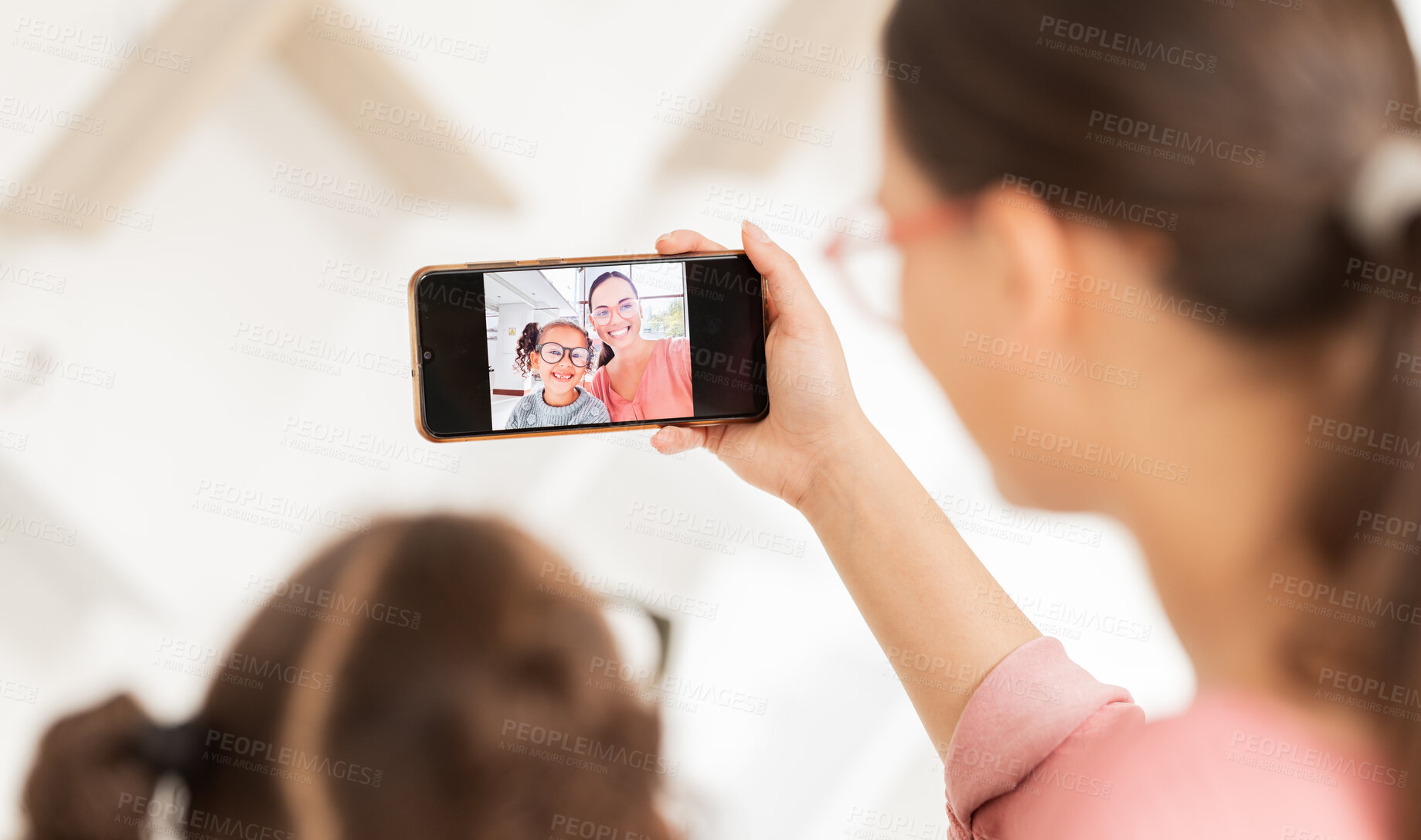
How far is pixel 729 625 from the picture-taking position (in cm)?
112

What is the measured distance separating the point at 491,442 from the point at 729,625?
0.42m

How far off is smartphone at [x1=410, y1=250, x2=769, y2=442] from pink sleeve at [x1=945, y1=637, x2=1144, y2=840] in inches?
14.0

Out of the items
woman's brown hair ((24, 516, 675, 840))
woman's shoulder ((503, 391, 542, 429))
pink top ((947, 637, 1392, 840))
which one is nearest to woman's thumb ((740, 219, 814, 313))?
woman's shoulder ((503, 391, 542, 429))

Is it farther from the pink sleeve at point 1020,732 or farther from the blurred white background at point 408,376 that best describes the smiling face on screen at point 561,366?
the pink sleeve at point 1020,732

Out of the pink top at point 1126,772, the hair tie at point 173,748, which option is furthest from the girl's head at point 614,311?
the hair tie at point 173,748

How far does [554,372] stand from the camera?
0.78 meters

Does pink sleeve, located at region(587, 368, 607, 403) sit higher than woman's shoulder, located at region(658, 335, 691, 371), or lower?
lower

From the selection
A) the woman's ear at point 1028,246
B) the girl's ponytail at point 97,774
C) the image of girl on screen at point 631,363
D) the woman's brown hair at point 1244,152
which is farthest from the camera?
the girl's ponytail at point 97,774

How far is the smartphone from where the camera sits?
0.76 metres

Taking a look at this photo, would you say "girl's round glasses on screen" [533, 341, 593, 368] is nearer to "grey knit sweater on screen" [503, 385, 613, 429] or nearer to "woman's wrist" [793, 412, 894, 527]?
"grey knit sweater on screen" [503, 385, 613, 429]

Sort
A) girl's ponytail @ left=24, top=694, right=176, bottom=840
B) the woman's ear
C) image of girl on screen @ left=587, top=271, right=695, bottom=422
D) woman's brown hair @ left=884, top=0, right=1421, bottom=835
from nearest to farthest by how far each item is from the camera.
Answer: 1. woman's brown hair @ left=884, top=0, right=1421, bottom=835
2. the woman's ear
3. image of girl on screen @ left=587, top=271, right=695, bottom=422
4. girl's ponytail @ left=24, top=694, right=176, bottom=840

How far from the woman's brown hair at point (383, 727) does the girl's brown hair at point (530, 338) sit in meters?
0.38

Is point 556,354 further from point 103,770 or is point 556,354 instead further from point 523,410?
point 103,770

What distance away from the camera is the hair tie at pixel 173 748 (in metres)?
0.97
